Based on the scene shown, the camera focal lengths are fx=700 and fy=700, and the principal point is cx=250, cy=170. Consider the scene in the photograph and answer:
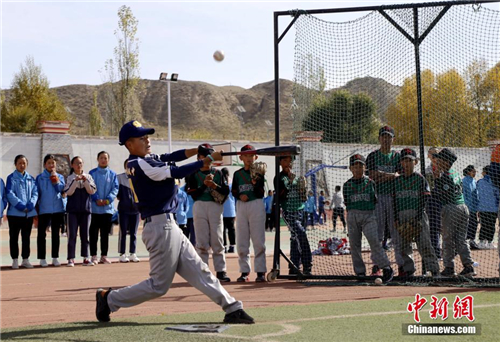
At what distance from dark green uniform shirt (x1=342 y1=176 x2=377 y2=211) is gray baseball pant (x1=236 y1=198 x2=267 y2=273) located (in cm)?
149

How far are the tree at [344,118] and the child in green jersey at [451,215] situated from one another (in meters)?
1.98

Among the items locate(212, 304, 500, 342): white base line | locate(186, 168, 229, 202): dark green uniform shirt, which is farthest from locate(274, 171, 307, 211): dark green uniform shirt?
locate(212, 304, 500, 342): white base line

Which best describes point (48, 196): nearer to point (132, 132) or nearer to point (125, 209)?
point (125, 209)

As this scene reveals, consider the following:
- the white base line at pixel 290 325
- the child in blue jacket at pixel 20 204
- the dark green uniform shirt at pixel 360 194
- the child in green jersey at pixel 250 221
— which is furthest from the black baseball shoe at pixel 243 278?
the child in blue jacket at pixel 20 204

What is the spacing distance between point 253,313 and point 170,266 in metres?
1.33

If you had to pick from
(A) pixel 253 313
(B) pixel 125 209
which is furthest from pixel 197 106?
(A) pixel 253 313

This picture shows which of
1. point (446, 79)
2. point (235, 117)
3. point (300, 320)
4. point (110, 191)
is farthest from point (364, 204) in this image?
point (235, 117)

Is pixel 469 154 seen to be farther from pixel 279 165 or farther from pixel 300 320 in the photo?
pixel 300 320

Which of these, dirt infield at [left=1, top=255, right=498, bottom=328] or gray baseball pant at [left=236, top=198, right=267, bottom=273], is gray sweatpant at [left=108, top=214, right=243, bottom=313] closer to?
dirt infield at [left=1, top=255, right=498, bottom=328]

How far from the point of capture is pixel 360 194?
1102cm

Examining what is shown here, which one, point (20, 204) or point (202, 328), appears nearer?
point (202, 328)

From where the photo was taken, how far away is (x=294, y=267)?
1147 centimetres

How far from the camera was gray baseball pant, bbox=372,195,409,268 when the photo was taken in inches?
440

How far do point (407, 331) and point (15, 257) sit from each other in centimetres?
1032
